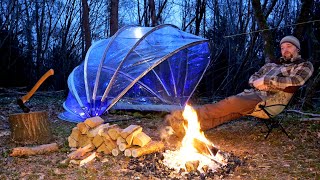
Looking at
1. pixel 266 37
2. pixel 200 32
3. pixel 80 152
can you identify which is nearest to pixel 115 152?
pixel 80 152

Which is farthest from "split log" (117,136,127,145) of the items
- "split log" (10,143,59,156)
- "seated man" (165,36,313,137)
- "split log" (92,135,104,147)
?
"split log" (10,143,59,156)

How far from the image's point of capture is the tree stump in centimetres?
450

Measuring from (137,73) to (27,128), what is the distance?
2201 mm

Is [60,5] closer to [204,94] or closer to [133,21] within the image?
[133,21]

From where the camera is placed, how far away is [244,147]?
4.17 metres

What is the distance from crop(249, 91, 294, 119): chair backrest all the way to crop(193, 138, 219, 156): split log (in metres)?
1.14

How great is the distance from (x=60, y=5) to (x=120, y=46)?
17.5m

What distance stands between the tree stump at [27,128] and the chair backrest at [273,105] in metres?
2.93

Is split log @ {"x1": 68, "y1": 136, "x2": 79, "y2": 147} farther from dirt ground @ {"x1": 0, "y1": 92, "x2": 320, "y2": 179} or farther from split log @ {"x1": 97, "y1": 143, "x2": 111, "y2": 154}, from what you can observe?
split log @ {"x1": 97, "y1": 143, "x2": 111, "y2": 154}

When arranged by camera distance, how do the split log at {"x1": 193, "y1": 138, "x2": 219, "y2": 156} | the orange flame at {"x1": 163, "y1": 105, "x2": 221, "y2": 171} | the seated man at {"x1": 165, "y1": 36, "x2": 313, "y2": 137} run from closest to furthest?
the orange flame at {"x1": 163, "y1": 105, "x2": 221, "y2": 171} < the split log at {"x1": 193, "y1": 138, "x2": 219, "y2": 156} < the seated man at {"x1": 165, "y1": 36, "x2": 313, "y2": 137}

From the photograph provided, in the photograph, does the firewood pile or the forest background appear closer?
the firewood pile

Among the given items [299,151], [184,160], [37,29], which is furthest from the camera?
[37,29]

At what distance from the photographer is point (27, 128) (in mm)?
4531

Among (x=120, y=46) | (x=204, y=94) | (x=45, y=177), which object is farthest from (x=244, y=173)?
(x=204, y=94)
